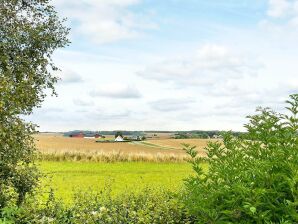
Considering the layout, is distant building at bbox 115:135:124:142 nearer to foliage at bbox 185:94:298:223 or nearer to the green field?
the green field

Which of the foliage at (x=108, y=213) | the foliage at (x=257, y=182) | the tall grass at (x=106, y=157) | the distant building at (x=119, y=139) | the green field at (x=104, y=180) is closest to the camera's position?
the foliage at (x=257, y=182)

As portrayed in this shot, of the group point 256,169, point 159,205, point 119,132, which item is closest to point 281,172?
point 256,169

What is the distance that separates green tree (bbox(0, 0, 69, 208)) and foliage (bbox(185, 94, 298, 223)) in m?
7.64

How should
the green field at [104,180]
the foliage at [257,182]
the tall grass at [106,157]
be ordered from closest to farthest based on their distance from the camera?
the foliage at [257,182]
the green field at [104,180]
the tall grass at [106,157]

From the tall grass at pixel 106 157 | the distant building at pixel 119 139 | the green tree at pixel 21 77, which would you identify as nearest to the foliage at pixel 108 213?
the green tree at pixel 21 77

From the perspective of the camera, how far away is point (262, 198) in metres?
5.79

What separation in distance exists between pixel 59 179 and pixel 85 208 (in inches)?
905

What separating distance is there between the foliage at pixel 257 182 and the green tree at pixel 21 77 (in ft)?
25.1

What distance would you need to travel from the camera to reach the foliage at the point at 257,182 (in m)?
5.54

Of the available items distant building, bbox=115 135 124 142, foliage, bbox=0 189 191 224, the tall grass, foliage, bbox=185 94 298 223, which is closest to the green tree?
foliage, bbox=0 189 191 224

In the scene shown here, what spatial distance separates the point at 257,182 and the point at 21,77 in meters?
10.8

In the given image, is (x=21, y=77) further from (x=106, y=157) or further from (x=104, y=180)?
(x=106, y=157)

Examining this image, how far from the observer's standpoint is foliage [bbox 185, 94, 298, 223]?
18.2ft

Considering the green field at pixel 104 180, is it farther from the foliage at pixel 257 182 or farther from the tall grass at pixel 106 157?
the foliage at pixel 257 182
